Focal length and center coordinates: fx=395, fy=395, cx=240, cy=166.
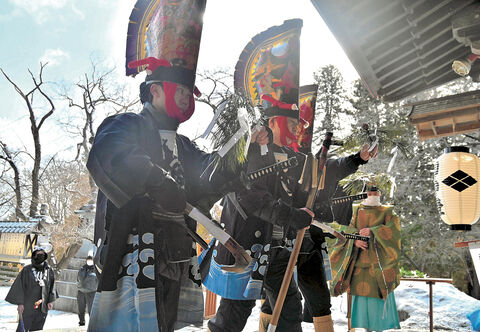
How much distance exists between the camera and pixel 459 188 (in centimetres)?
579

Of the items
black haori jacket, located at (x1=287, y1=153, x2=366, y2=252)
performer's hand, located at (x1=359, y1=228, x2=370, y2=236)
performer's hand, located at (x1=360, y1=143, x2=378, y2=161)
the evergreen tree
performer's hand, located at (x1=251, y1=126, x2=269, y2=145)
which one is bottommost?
performer's hand, located at (x1=359, y1=228, x2=370, y2=236)

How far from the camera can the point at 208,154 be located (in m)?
2.92

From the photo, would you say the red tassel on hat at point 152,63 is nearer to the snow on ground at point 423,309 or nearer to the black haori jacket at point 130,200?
the black haori jacket at point 130,200

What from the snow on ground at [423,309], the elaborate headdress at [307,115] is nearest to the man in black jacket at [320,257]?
the elaborate headdress at [307,115]

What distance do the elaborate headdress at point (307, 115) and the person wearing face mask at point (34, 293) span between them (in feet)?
21.7

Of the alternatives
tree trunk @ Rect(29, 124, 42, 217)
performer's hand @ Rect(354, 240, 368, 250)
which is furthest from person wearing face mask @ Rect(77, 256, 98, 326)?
tree trunk @ Rect(29, 124, 42, 217)

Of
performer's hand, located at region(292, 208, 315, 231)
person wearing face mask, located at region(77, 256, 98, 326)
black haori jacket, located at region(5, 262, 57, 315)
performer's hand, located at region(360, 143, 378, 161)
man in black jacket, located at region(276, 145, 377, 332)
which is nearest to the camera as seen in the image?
performer's hand, located at region(292, 208, 315, 231)

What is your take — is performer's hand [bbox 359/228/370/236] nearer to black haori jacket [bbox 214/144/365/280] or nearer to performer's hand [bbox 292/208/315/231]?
black haori jacket [bbox 214/144/365/280]

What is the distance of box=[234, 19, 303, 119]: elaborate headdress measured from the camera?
441 cm

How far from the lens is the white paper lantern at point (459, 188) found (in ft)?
18.9

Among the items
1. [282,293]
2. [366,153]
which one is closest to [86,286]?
[282,293]

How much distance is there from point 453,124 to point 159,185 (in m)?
4.81

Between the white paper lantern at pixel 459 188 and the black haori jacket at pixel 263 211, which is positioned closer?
the black haori jacket at pixel 263 211

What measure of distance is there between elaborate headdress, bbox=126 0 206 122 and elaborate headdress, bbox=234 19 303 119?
165 cm
